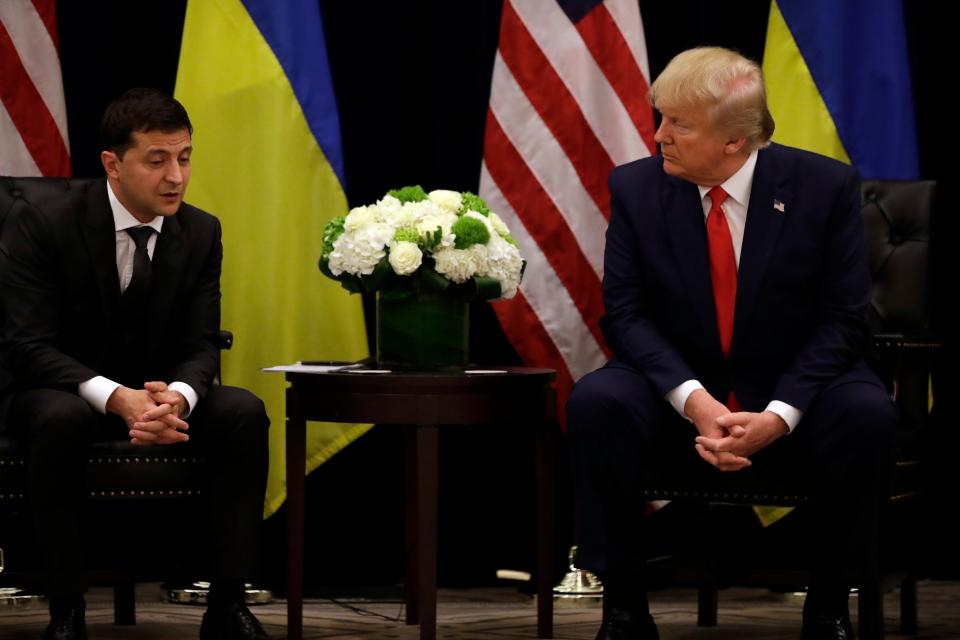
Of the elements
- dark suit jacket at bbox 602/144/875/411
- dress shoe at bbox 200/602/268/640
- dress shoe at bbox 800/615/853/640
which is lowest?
dress shoe at bbox 200/602/268/640

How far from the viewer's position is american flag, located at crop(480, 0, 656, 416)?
159 inches

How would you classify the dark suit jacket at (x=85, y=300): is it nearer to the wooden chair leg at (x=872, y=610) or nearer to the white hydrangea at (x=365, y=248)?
the white hydrangea at (x=365, y=248)

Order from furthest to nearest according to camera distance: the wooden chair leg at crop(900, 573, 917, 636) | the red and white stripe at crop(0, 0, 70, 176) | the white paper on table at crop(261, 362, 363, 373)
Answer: the red and white stripe at crop(0, 0, 70, 176), the wooden chair leg at crop(900, 573, 917, 636), the white paper on table at crop(261, 362, 363, 373)

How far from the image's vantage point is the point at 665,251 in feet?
10.8

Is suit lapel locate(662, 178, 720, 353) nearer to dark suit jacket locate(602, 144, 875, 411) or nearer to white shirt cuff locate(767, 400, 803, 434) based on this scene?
dark suit jacket locate(602, 144, 875, 411)

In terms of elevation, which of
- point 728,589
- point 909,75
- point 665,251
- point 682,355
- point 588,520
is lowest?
point 728,589

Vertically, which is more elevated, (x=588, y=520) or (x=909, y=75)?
(x=909, y=75)

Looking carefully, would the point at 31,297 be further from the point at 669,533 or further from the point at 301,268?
the point at 669,533

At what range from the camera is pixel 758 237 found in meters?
3.26

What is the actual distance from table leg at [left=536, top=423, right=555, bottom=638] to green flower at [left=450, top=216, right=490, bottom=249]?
19.4 inches

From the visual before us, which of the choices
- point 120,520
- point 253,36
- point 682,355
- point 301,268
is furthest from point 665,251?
point 120,520

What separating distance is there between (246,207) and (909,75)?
5.99 feet

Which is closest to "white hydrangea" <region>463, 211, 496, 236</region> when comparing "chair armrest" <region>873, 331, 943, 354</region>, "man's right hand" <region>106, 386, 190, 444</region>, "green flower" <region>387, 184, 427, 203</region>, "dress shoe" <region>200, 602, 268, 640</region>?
"green flower" <region>387, 184, 427, 203</region>

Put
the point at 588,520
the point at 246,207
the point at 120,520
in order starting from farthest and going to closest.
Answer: the point at 120,520
the point at 246,207
the point at 588,520
